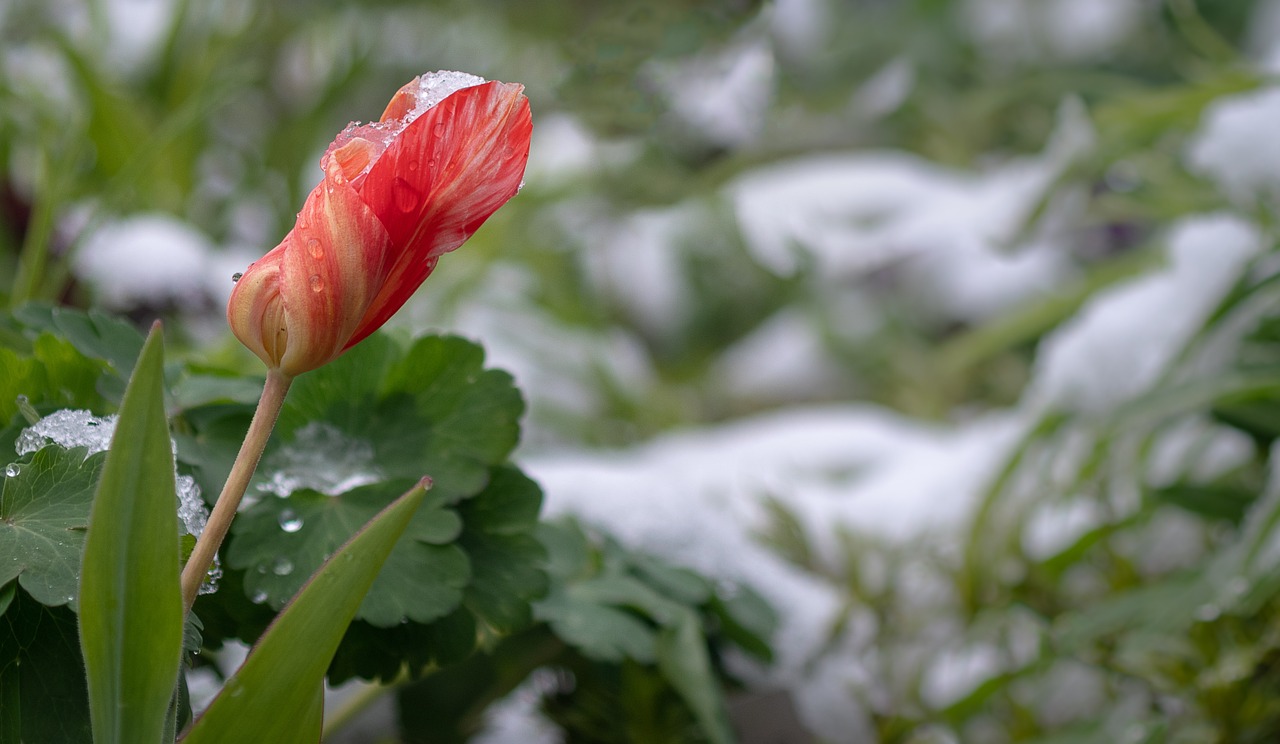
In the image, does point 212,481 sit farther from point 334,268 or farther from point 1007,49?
point 1007,49

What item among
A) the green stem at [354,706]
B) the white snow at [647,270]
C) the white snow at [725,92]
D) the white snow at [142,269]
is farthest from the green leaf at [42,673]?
the white snow at [647,270]

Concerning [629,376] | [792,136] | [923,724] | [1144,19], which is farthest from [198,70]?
[1144,19]

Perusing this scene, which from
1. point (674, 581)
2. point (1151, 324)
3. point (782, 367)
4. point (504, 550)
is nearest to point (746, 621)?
point (674, 581)

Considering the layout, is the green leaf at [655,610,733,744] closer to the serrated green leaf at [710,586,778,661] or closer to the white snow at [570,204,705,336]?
the serrated green leaf at [710,586,778,661]

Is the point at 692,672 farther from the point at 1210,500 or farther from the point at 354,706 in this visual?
the point at 1210,500

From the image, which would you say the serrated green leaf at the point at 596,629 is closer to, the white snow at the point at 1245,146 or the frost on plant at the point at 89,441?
the frost on plant at the point at 89,441

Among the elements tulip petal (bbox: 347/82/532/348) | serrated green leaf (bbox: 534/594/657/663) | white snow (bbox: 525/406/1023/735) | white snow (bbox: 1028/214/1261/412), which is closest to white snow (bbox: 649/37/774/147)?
white snow (bbox: 525/406/1023/735)
